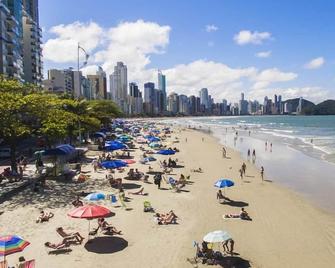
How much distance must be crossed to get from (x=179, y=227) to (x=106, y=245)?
3.97m

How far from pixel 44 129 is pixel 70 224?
1312 cm

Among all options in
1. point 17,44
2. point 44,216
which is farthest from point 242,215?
point 17,44

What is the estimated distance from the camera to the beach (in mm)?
15000

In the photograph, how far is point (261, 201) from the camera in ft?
81.0

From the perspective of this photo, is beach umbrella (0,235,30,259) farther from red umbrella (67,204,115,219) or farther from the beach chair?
the beach chair

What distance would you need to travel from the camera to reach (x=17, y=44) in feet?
240

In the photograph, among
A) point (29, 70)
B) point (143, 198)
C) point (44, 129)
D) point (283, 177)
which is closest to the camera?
point (143, 198)

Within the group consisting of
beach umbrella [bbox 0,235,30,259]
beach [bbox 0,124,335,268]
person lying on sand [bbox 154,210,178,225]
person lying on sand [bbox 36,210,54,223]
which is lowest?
beach [bbox 0,124,335,268]

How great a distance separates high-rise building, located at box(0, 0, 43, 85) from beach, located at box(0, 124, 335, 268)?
45680 mm

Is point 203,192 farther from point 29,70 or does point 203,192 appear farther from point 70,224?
point 29,70

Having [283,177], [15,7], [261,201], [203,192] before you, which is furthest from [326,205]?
[15,7]

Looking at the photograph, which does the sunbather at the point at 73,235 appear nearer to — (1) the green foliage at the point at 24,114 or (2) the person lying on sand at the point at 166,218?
(2) the person lying on sand at the point at 166,218

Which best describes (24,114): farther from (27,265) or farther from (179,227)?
(27,265)

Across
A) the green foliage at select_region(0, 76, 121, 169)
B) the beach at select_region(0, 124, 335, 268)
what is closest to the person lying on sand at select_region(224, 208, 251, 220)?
the beach at select_region(0, 124, 335, 268)
